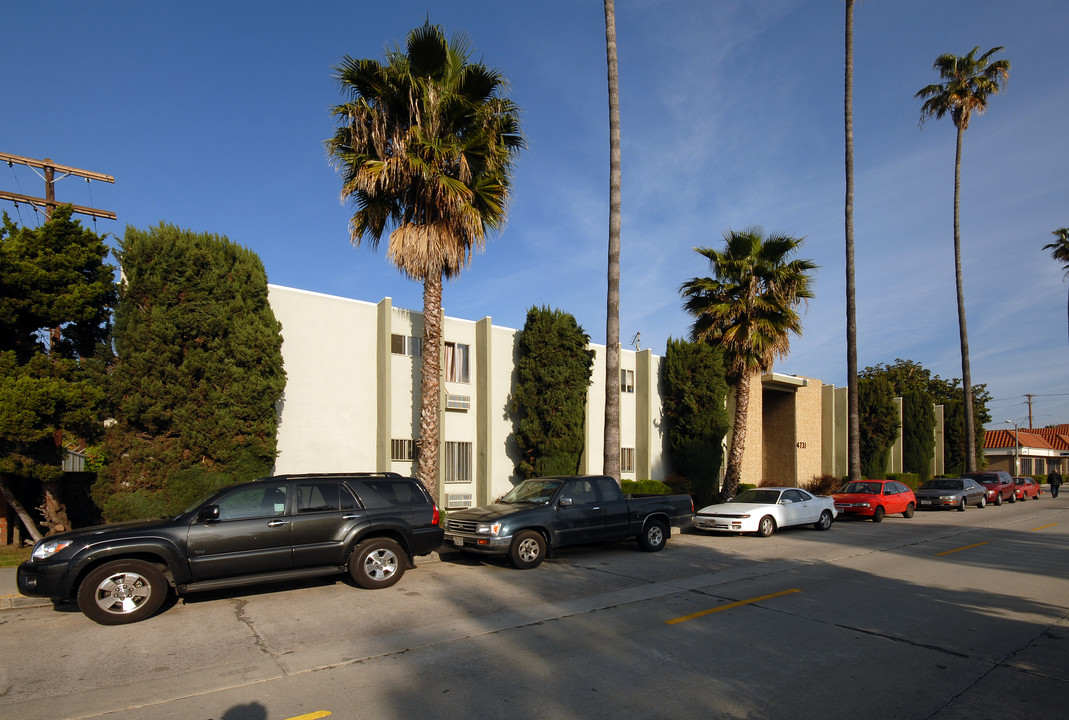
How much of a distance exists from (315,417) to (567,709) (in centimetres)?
1352

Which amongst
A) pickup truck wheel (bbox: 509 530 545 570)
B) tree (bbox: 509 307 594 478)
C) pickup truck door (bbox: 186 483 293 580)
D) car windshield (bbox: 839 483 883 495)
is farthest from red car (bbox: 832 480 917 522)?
pickup truck door (bbox: 186 483 293 580)

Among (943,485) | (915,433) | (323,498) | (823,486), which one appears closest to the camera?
(323,498)

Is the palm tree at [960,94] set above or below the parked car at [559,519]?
above

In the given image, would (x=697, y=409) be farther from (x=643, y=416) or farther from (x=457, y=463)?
(x=457, y=463)

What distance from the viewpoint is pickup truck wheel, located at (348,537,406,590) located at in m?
9.85

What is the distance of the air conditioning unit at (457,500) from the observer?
19750mm

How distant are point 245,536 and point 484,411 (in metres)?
11.6

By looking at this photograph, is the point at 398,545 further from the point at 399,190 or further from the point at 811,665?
the point at 399,190

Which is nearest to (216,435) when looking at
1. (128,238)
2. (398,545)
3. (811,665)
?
(128,238)

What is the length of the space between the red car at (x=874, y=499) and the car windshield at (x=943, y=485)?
5.37m

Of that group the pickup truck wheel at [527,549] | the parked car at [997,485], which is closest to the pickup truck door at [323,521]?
the pickup truck wheel at [527,549]

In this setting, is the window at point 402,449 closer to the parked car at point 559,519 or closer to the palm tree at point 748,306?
the parked car at point 559,519

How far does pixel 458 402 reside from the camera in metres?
20.3

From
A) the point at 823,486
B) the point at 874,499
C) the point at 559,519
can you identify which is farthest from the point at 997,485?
the point at 559,519
